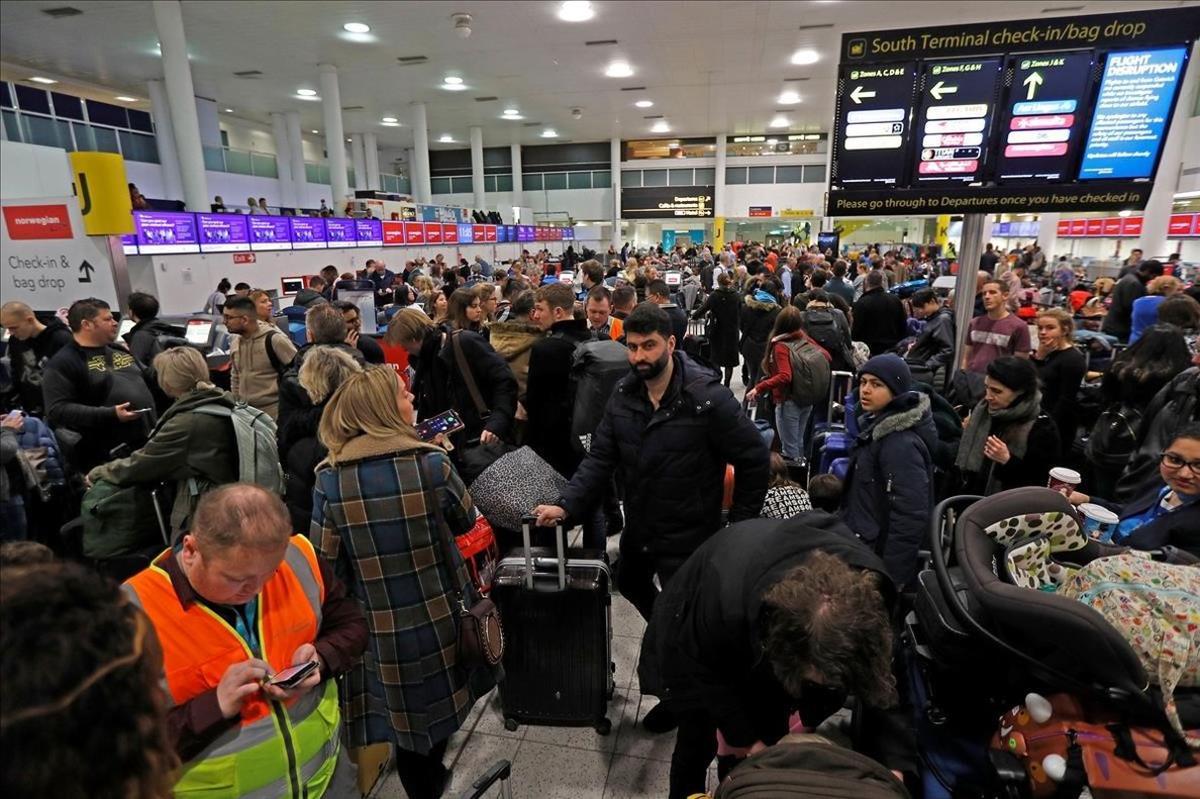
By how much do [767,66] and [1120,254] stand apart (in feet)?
47.5

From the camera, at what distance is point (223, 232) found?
10.9 meters

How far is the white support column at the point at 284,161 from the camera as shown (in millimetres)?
21703

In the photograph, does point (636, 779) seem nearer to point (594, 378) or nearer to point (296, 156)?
point (594, 378)

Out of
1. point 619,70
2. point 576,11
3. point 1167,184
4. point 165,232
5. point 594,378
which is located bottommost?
point 594,378

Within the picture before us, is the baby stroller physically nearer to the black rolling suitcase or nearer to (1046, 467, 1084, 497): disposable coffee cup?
(1046, 467, 1084, 497): disposable coffee cup

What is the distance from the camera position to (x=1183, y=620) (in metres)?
1.62

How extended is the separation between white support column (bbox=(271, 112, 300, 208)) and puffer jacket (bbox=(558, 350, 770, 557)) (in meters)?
22.8

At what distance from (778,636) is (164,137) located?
22.1 m

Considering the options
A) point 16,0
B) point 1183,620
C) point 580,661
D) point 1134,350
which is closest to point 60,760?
point 580,661

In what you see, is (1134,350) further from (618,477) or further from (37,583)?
(37,583)

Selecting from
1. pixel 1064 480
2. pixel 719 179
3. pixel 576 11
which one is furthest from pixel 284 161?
pixel 1064 480

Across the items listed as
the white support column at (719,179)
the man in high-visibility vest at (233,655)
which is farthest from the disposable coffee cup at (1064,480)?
the white support column at (719,179)

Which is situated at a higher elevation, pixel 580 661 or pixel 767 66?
pixel 767 66

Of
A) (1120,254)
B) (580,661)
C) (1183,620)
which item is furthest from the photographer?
(1120,254)
